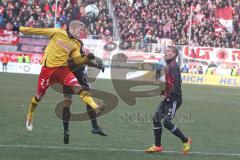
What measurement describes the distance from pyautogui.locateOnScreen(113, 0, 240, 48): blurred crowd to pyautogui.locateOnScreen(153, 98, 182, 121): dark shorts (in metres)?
27.5

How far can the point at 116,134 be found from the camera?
13258mm

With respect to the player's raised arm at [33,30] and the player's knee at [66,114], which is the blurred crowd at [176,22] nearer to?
the player's knee at [66,114]

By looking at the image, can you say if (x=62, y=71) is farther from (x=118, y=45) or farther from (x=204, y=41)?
(x=204, y=41)

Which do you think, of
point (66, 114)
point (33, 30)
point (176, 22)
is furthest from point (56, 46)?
point (176, 22)

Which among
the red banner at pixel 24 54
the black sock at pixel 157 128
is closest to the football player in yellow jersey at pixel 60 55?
the black sock at pixel 157 128

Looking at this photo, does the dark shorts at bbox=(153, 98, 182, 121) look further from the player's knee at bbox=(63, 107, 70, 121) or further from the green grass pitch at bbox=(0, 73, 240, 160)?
the player's knee at bbox=(63, 107, 70, 121)

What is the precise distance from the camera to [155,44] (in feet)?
124

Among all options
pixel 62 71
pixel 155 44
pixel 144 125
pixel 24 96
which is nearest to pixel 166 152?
pixel 62 71

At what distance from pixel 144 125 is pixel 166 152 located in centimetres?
435

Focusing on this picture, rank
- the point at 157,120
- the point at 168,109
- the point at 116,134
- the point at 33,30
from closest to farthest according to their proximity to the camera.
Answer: the point at 168,109 → the point at 157,120 → the point at 33,30 → the point at 116,134

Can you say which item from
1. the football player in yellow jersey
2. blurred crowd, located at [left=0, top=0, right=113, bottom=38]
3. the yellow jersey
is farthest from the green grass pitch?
blurred crowd, located at [left=0, top=0, right=113, bottom=38]

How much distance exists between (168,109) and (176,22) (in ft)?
98.5

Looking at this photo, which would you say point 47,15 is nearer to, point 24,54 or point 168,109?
point 24,54

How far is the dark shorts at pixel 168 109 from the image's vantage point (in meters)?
10.9
